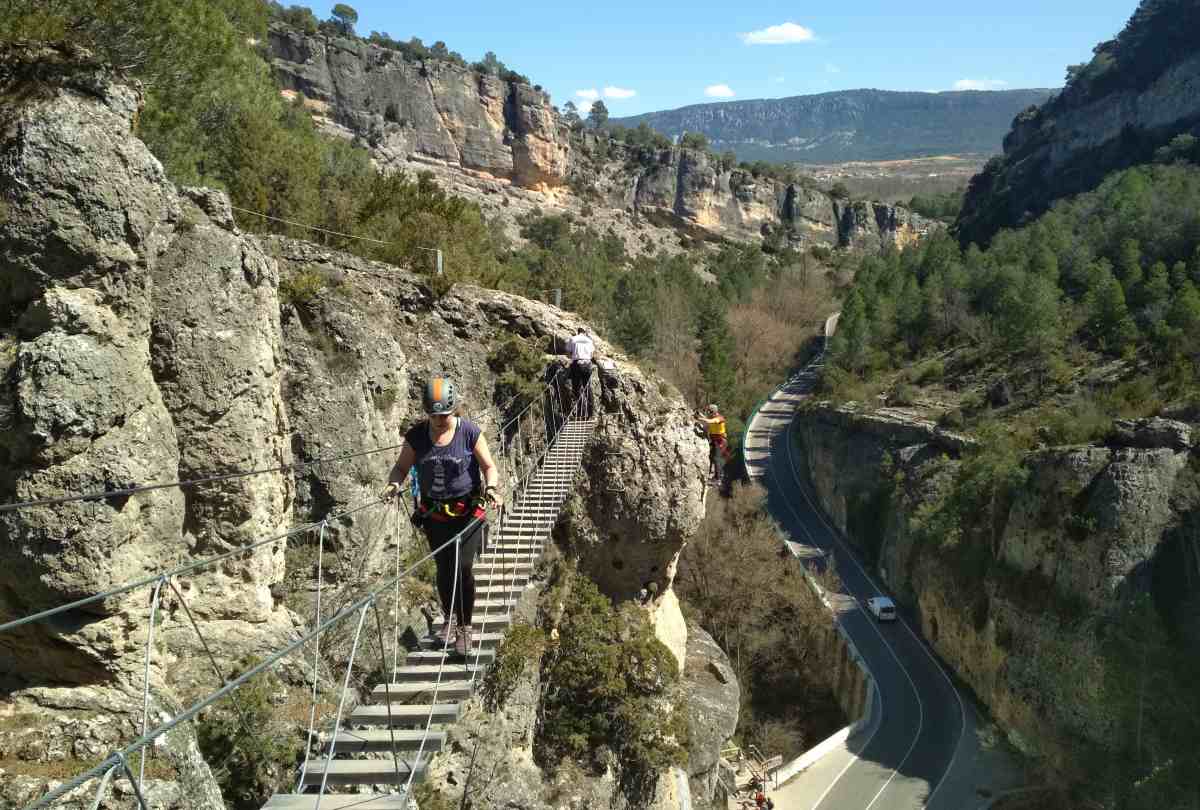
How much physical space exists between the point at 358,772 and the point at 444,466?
205 cm

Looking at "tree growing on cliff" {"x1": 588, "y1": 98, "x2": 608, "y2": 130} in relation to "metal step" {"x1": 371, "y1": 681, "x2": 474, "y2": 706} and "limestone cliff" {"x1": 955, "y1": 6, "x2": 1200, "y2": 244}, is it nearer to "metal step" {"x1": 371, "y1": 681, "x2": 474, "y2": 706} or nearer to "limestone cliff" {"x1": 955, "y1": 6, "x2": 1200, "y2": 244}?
"limestone cliff" {"x1": 955, "y1": 6, "x2": 1200, "y2": 244}

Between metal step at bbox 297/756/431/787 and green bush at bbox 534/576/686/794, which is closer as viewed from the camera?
metal step at bbox 297/756/431/787

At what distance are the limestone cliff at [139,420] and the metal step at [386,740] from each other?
1.60 metres

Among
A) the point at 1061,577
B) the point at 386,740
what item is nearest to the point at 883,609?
the point at 1061,577

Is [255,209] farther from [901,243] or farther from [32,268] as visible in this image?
[901,243]

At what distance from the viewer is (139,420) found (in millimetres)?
6977

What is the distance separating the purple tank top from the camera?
5.77 meters

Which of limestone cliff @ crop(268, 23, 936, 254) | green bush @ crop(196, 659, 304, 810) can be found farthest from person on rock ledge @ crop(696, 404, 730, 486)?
limestone cliff @ crop(268, 23, 936, 254)

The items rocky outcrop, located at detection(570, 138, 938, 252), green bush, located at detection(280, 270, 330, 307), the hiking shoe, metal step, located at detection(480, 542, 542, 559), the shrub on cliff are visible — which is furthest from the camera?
rocky outcrop, located at detection(570, 138, 938, 252)

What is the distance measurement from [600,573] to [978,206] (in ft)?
296

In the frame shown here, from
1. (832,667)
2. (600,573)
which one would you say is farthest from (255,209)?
(832,667)

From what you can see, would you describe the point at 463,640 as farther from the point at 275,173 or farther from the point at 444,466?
the point at 275,173

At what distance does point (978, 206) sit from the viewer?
89688mm

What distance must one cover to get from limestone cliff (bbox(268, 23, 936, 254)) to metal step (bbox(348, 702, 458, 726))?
62.9 metres
